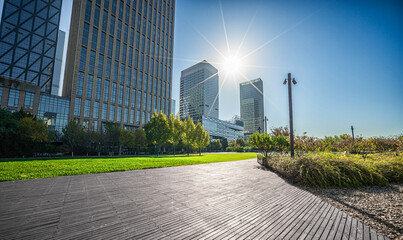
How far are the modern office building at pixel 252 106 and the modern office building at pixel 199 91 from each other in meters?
36.6

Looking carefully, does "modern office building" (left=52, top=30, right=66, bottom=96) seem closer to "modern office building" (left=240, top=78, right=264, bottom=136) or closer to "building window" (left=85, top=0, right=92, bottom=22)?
"building window" (left=85, top=0, right=92, bottom=22)

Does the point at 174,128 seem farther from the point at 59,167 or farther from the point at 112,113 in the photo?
the point at 112,113

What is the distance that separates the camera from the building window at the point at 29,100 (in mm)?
42625

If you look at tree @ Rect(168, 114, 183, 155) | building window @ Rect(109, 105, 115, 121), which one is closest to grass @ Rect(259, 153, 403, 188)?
tree @ Rect(168, 114, 183, 155)

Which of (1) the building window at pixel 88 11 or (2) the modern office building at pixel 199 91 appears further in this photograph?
(2) the modern office building at pixel 199 91

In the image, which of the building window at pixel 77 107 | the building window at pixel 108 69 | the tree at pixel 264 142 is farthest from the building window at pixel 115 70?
the tree at pixel 264 142

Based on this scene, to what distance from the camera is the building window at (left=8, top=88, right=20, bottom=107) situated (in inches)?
1617

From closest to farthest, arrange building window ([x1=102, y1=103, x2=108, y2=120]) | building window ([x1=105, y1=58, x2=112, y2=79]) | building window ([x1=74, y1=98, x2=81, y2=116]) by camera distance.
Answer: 1. building window ([x1=74, y1=98, x2=81, y2=116])
2. building window ([x1=102, y1=103, x2=108, y2=120])
3. building window ([x1=105, y1=58, x2=112, y2=79])

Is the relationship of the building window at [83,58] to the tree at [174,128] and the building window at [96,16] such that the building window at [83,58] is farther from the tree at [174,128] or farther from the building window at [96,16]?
the tree at [174,128]

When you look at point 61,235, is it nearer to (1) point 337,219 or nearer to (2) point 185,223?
(2) point 185,223

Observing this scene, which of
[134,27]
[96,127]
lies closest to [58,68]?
[134,27]

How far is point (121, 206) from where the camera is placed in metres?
3.85

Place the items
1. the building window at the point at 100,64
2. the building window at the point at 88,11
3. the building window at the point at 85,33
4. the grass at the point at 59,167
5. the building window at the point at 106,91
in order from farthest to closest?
the building window at the point at 106,91 < the building window at the point at 100,64 < the building window at the point at 88,11 < the building window at the point at 85,33 < the grass at the point at 59,167

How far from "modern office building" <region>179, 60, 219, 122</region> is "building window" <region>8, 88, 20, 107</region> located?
10736 centimetres
